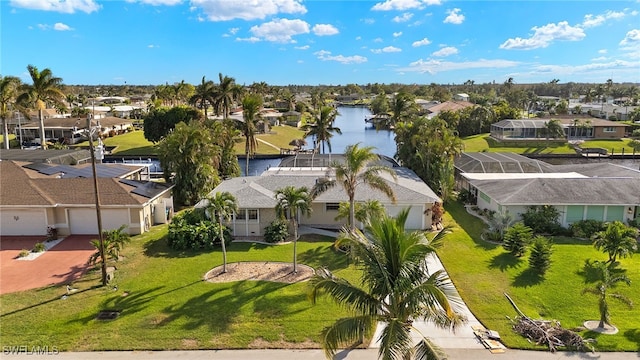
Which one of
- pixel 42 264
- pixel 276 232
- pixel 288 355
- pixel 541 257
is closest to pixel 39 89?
pixel 42 264

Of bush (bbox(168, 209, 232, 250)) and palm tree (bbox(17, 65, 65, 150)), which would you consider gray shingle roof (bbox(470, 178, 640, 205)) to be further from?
palm tree (bbox(17, 65, 65, 150))

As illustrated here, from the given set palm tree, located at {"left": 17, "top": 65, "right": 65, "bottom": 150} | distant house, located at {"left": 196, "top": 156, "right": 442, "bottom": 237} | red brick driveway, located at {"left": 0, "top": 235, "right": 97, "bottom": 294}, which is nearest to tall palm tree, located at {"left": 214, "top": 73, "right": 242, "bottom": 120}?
palm tree, located at {"left": 17, "top": 65, "right": 65, "bottom": 150}

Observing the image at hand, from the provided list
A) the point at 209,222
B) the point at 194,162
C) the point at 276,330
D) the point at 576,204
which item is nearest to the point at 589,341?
the point at 276,330

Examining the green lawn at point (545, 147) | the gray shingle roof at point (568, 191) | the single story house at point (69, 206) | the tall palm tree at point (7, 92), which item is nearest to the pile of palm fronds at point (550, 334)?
the gray shingle roof at point (568, 191)

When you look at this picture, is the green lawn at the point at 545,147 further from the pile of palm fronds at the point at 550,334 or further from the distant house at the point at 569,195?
the pile of palm fronds at the point at 550,334

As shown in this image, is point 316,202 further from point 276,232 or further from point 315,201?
point 276,232
